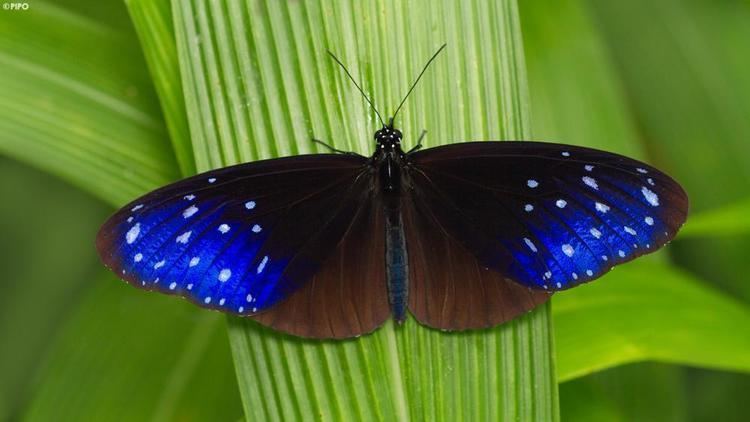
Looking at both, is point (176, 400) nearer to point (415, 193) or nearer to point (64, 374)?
point (64, 374)

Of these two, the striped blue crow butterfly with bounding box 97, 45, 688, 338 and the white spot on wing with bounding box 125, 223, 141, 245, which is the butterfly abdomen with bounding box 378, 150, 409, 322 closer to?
the striped blue crow butterfly with bounding box 97, 45, 688, 338

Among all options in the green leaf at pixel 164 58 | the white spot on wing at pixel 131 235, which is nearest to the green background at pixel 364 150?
the green leaf at pixel 164 58

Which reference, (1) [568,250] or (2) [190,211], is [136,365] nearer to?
(2) [190,211]

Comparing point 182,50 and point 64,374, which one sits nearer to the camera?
point 182,50

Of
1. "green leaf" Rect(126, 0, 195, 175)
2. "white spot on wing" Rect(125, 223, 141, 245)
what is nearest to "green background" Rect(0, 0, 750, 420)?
"green leaf" Rect(126, 0, 195, 175)

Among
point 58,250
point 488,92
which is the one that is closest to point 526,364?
point 488,92

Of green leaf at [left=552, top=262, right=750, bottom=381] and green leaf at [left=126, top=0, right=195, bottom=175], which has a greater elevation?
green leaf at [left=126, top=0, right=195, bottom=175]

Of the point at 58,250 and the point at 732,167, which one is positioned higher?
the point at 732,167
